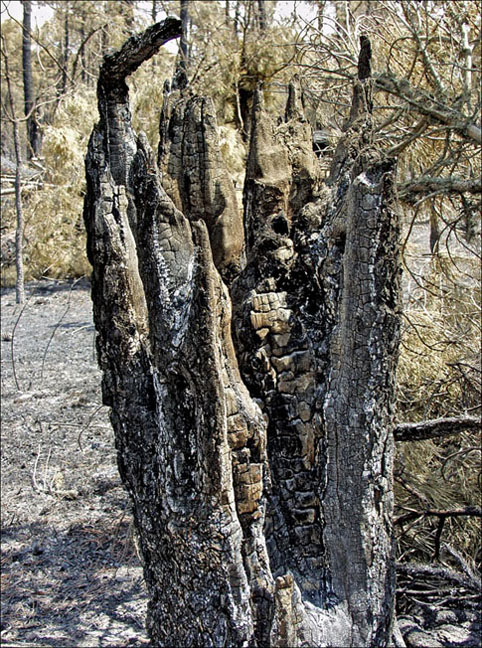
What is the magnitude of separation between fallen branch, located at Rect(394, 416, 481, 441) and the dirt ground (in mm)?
1544

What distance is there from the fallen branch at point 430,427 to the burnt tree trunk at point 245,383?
0.70 m

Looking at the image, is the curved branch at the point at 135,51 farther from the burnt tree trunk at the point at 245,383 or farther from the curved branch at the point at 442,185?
the curved branch at the point at 442,185

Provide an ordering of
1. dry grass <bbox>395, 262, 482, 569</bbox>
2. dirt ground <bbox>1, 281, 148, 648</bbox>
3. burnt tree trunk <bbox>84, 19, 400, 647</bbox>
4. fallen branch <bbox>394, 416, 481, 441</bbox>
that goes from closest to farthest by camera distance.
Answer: burnt tree trunk <bbox>84, 19, 400, 647</bbox> < fallen branch <bbox>394, 416, 481, 441</bbox> < dirt ground <bbox>1, 281, 148, 648</bbox> < dry grass <bbox>395, 262, 482, 569</bbox>

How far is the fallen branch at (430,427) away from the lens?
8.07 ft

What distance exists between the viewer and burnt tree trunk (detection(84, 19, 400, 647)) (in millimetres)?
1590

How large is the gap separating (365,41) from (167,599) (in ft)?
5.49

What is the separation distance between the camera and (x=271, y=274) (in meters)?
1.78

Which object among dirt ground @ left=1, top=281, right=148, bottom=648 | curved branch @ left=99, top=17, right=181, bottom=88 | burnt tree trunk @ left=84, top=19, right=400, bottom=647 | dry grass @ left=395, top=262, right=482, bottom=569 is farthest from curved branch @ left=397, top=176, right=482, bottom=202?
curved branch @ left=99, top=17, right=181, bottom=88

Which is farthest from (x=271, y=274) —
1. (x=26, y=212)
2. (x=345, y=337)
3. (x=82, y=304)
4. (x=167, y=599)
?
(x=26, y=212)

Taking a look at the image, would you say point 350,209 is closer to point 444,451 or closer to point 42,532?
point 444,451

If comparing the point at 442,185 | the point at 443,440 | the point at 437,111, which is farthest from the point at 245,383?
the point at 443,440

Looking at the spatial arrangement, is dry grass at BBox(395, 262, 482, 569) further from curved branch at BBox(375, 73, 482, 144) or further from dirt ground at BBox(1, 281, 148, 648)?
dirt ground at BBox(1, 281, 148, 648)

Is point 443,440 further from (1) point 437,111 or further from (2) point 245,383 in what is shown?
(2) point 245,383

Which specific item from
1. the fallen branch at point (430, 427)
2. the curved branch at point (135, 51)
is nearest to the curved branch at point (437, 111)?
the fallen branch at point (430, 427)
